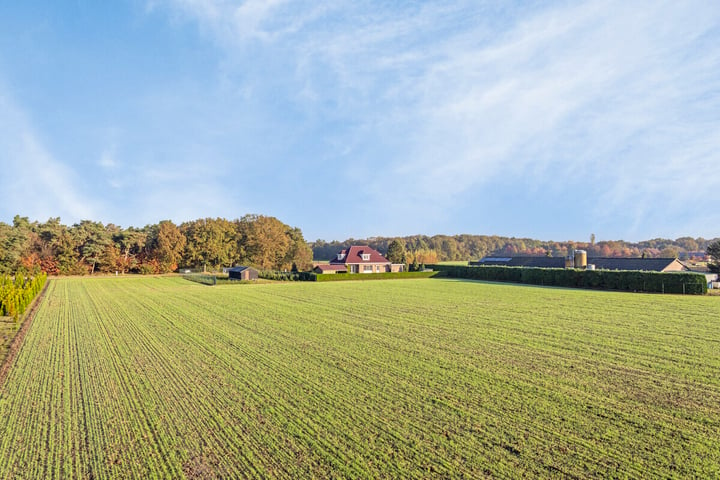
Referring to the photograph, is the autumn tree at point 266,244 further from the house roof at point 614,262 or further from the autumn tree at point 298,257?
the house roof at point 614,262

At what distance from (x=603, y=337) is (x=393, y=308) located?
965 cm

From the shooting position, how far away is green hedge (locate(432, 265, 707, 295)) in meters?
28.9

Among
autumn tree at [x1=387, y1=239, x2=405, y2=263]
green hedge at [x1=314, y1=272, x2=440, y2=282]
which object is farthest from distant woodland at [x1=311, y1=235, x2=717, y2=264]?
green hedge at [x1=314, y1=272, x2=440, y2=282]

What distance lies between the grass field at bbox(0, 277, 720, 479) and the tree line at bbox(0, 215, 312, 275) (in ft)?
159

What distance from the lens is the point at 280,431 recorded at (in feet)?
20.4

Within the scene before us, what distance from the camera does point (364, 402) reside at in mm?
7309

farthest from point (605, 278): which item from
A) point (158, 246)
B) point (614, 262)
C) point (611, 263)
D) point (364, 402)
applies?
point (158, 246)

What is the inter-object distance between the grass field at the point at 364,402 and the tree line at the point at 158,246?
48607mm

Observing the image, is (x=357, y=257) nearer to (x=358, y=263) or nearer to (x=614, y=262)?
(x=358, y=263)

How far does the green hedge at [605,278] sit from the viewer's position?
28.9 metres

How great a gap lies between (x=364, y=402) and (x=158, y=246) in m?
64.4

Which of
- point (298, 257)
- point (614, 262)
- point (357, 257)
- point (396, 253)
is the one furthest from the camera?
point (396, 253)

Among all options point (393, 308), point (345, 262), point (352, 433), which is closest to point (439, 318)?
point (393, 308)

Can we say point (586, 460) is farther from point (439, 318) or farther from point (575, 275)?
point (575, 275)
